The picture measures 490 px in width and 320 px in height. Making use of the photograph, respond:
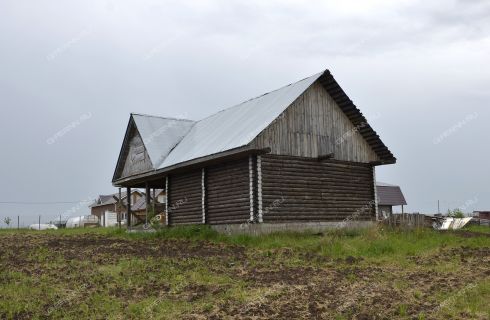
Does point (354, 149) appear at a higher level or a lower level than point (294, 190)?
higher

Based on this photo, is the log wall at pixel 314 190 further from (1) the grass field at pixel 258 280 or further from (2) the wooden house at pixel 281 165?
(1) the grass field at pixel 258 280

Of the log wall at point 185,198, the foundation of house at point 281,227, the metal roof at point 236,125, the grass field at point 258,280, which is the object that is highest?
the metal roof at point 236,125

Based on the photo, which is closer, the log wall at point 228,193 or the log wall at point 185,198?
the log wall at point 228,193

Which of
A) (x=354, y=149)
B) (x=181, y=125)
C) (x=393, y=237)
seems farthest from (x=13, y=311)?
(x=181, y=125)

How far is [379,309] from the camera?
329 inches

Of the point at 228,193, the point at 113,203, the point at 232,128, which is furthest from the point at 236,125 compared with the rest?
the point at 113,203

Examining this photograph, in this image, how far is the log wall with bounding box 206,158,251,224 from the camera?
18969 millimetres

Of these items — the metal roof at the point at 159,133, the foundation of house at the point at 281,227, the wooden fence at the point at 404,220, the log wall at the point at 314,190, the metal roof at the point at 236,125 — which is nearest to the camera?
the foundation of house at the point at 281,227

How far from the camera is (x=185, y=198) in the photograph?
23.1 meters

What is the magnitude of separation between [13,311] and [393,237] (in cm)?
1266

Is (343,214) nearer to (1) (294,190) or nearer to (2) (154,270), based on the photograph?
(1) (294,190)

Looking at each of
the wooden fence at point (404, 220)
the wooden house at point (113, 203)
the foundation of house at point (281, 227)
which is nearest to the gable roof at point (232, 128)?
the wooden fence at point (404, 220)

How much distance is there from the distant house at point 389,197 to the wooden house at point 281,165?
31.4m

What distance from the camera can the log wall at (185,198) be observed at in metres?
22.0
